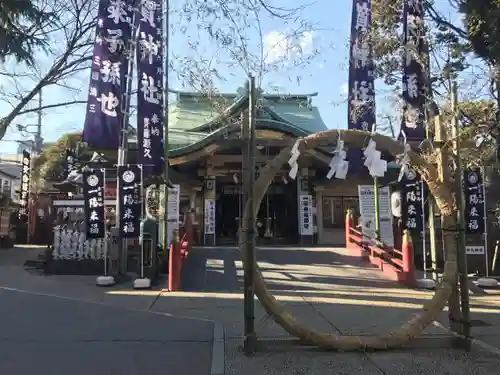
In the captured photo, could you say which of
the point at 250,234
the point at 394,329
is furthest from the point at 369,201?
the point at 250,234

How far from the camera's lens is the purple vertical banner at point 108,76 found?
14.0 meters

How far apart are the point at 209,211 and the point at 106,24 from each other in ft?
36.8

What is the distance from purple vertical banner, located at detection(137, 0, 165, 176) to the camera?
14.8 m

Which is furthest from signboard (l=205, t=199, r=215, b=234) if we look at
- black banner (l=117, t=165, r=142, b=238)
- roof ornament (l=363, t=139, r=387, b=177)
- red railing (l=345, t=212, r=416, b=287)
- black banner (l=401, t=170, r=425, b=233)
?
roof ornament (l=363, t=139, r=387, b=177)

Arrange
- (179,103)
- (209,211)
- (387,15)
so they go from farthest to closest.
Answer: (179,103)
(209,211)
(387,15)

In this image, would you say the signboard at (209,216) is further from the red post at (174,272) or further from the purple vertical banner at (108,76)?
the red post at (174,272)

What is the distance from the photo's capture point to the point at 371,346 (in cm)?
697

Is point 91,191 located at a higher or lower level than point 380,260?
higher

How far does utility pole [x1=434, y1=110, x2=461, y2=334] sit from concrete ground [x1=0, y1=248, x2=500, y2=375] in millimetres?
339

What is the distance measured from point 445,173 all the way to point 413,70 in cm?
523

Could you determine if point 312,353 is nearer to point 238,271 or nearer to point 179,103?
point 238,271

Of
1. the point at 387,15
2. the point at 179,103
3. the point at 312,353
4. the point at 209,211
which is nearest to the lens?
the point at 312,353

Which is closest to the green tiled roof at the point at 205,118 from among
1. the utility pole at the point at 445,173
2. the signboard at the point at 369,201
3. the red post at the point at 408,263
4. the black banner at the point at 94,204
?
the signboard at the point at 369,201

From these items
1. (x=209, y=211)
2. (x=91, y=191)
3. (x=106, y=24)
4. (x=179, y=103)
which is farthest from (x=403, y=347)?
(x=179, y=103)
